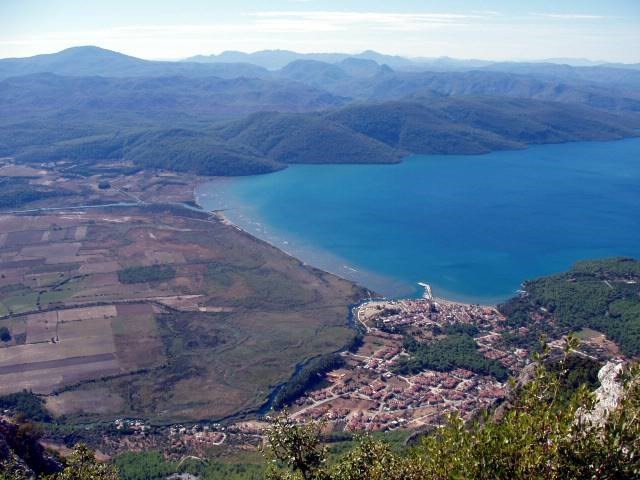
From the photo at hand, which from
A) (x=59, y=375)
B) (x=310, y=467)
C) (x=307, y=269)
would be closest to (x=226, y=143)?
(x=307, y=269)

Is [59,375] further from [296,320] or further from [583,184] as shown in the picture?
[583,184]

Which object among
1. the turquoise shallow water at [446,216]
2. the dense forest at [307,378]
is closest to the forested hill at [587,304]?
the turquoise shallow water at [446,216]

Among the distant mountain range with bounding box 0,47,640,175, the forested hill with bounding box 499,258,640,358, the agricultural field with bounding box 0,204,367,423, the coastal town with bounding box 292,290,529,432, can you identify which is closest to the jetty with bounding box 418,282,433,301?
the coastal town with bounding box 292,290,529,432

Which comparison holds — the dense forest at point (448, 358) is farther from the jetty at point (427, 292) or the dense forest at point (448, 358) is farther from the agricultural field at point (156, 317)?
the jetty at point (427, 292)

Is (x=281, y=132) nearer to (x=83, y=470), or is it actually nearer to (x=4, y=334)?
(x=4, y=334)

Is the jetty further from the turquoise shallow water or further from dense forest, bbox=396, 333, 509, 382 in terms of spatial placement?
dense forest, bbox=396, 333, 509, 382

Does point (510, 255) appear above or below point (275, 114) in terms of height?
below

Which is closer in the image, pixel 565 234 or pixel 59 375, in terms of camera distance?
pixel 59 375

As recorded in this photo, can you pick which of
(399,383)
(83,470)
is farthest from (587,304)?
(83,470)

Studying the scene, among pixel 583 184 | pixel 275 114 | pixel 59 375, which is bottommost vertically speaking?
pixel 59 375
